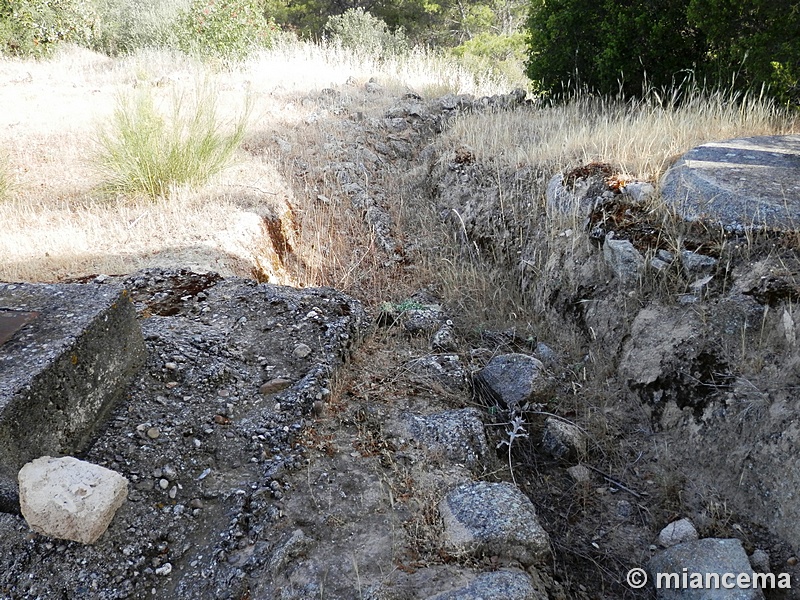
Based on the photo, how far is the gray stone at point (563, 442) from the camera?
3.08 metres

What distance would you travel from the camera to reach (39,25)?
39.8 feet

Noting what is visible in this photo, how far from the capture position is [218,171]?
18.2 feet

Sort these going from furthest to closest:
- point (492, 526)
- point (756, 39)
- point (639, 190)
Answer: point (756, 39)
point (639, 190)
point (492, 526)

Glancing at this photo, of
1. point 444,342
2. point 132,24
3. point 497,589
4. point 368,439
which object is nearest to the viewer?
point 497,589

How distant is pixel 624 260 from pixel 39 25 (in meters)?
13.1

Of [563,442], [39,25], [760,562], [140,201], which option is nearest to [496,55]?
[39,25]

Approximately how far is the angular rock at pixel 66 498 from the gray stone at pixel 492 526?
50.5 inches

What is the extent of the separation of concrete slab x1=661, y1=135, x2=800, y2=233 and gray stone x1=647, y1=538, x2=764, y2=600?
1728 millimetres

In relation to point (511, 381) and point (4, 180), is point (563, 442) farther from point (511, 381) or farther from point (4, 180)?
point (4, 180)

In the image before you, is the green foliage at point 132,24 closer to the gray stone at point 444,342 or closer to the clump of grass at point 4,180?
the clump of grass at point 4,180

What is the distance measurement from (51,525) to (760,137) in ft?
15.7

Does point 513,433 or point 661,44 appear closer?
point 513,433

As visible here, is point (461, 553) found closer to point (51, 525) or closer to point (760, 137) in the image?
point (51, 525)

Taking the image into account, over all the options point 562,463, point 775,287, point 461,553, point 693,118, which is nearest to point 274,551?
point 461,553
